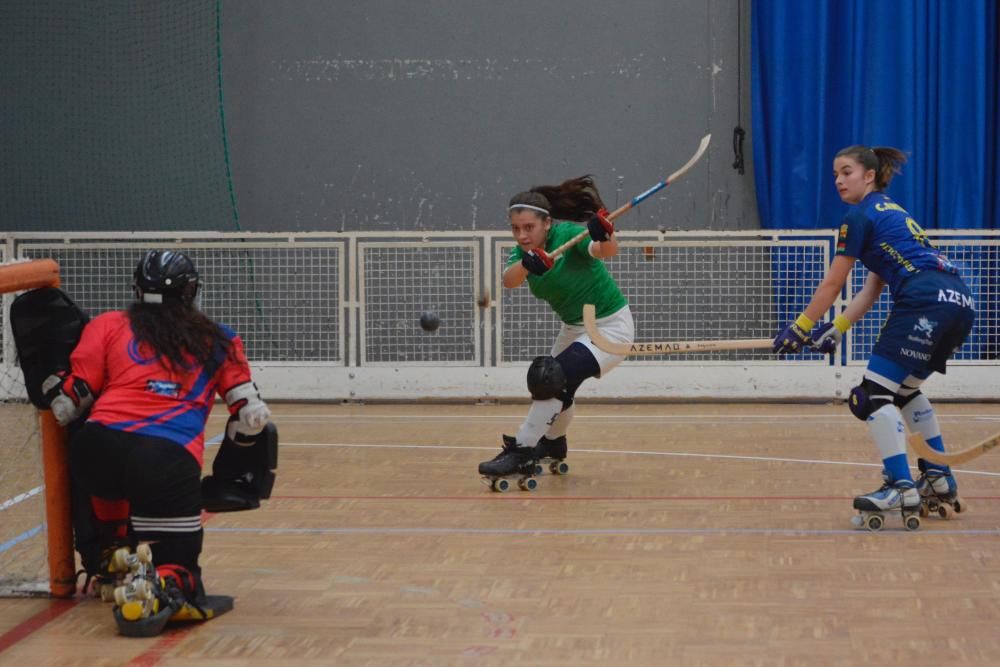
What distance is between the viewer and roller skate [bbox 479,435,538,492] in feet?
20.9

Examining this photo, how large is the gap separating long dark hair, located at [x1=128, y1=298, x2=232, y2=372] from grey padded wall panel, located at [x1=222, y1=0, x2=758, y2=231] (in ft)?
24.6

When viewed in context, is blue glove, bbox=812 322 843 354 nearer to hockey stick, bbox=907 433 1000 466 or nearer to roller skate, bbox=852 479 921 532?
hockey stick, bbox=907 433 1000 466

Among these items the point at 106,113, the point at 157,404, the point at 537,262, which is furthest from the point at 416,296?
the point at 157,404

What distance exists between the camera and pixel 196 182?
455 inches

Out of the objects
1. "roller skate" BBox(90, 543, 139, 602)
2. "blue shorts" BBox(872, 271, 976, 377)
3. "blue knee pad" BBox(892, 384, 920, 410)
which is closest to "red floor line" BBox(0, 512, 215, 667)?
"roller skate" BBox(90, 543, 139, 602)

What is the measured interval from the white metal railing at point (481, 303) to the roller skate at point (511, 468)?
3936 mm

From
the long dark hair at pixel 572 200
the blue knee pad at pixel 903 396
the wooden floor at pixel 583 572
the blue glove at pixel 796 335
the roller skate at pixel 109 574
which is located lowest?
the wooden floor at pixel 583 572

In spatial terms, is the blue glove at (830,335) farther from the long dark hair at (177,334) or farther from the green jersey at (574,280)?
the long dark hair at (177,334)

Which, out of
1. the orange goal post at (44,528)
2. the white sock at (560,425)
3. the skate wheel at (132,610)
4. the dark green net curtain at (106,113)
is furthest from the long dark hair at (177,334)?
the dark green net curtain at (106,113)

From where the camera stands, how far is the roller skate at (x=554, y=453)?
684 centimetres

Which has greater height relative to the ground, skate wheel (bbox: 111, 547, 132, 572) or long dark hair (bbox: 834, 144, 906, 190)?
long dark hair (bbox: 834, 144, 906, 190)

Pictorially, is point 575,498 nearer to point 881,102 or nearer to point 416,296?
point 416,296

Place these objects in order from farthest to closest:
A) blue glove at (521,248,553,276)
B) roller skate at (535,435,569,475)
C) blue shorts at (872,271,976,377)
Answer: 1. roller skate at (535,435,569,475)
2. blue glove at (521,248,553,276)
3. blue shorts at (872,271,976,377)

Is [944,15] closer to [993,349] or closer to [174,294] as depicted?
[993,349]
